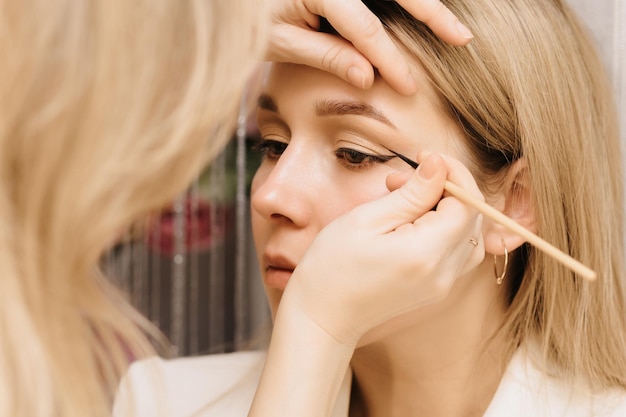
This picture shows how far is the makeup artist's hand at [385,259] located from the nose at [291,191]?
156 mm

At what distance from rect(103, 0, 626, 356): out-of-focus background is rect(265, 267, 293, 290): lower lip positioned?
542 mm

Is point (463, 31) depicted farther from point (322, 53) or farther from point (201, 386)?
→ point (201, 386)

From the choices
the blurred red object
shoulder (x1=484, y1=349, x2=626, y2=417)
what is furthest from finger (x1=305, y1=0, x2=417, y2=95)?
the blurred red object

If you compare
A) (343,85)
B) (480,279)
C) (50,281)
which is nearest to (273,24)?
(343,85)

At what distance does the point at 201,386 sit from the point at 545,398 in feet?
1.85

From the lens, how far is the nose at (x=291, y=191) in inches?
39.7

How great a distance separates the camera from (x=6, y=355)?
559mm

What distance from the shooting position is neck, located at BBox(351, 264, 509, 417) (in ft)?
3.62

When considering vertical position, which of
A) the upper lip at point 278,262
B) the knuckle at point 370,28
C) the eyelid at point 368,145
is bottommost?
the upper lip at point 278,262

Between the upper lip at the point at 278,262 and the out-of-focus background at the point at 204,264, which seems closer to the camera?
the upper lip at the point at 278,262

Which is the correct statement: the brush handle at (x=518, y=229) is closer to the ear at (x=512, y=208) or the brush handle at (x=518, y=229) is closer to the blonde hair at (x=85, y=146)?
the ear at (x=512, y=208)

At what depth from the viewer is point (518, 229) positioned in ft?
2.50

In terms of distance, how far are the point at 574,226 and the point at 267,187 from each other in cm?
42

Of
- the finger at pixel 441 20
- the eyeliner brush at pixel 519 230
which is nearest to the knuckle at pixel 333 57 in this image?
the finger at pixel 441 20
